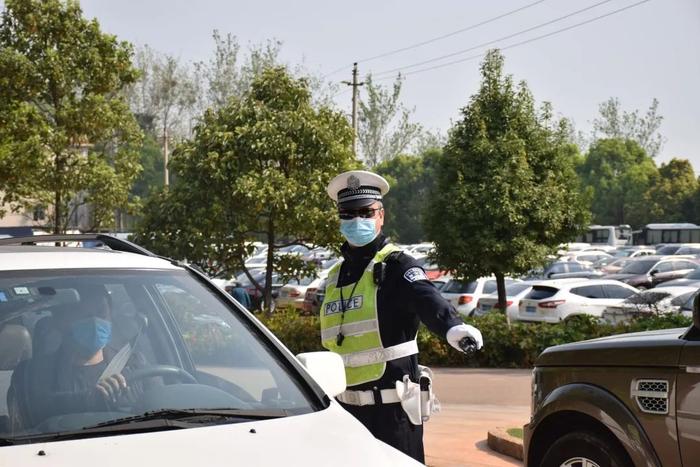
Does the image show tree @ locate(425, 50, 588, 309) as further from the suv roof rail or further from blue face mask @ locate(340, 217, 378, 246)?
the suv roof rail

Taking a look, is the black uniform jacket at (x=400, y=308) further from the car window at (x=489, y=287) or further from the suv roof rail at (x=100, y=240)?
the car window at (x=489, y=287)

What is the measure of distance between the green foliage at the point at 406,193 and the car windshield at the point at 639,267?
36635 millimetres

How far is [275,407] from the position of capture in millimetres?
3518

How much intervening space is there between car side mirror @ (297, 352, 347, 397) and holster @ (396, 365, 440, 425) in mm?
1049

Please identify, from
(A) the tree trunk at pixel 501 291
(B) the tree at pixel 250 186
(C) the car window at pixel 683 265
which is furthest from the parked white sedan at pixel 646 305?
(C) the car window at pixel 683 265

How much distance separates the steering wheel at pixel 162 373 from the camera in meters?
3.64

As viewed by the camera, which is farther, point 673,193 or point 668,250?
point 673,193

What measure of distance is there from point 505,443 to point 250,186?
820cm

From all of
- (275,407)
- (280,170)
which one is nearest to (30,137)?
(280,170)

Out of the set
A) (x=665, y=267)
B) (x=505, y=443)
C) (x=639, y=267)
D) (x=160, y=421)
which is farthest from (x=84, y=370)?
(x=639, y=267)

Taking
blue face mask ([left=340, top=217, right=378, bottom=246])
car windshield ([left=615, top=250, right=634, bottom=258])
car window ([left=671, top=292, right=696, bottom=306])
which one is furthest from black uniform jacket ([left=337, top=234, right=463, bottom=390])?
car windshield ([left=615, top=250, right=634, bottom=258])

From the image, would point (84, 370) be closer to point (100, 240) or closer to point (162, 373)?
point (162, 373)

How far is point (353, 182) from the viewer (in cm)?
533

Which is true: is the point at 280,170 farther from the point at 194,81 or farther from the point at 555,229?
the point at 194,81
